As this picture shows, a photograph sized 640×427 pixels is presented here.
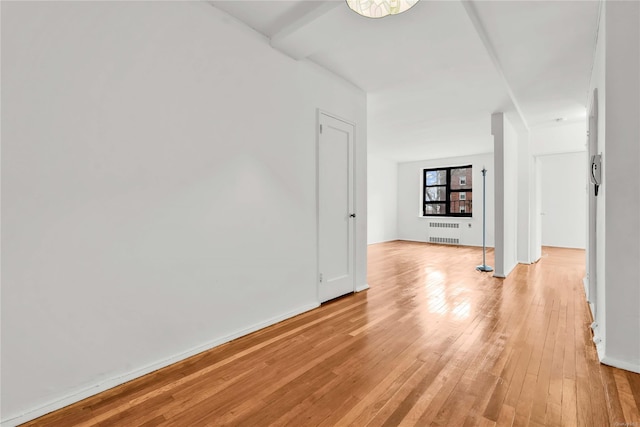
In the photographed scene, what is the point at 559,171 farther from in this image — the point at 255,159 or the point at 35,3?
the point at 35,3

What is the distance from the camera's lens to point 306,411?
1.62 m

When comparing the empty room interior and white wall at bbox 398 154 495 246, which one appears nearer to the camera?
the empty room interior

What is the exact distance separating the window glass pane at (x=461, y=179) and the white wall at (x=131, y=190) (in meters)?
7.82

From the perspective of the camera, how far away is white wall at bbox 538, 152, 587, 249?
7.50 m

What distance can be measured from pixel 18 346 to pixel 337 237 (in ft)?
9.05

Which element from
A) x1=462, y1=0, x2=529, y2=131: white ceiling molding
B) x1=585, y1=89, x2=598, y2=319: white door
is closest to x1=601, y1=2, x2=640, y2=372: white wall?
x1=462, y1=0, x2=529, y2=131: white ceiling molding

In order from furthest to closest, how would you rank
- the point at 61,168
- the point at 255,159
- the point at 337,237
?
the point at 337,237, the point at 255,159, the point at 61,168

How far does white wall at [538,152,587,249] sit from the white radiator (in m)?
2.17

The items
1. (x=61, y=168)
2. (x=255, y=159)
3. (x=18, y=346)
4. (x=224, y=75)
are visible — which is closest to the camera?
(x=18, y=346)

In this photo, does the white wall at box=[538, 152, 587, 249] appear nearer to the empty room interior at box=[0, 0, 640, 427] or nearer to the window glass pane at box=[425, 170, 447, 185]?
the window glass pane at box=[425, 170, 447, 185]

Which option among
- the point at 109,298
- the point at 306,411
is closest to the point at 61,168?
the point at 109,298

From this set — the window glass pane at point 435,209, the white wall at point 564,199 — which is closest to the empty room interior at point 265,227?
the white wall at point 564,199

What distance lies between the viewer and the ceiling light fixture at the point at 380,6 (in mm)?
1867

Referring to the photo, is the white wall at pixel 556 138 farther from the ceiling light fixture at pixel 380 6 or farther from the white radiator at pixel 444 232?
the ceiling light fixture at pixel 380 6
